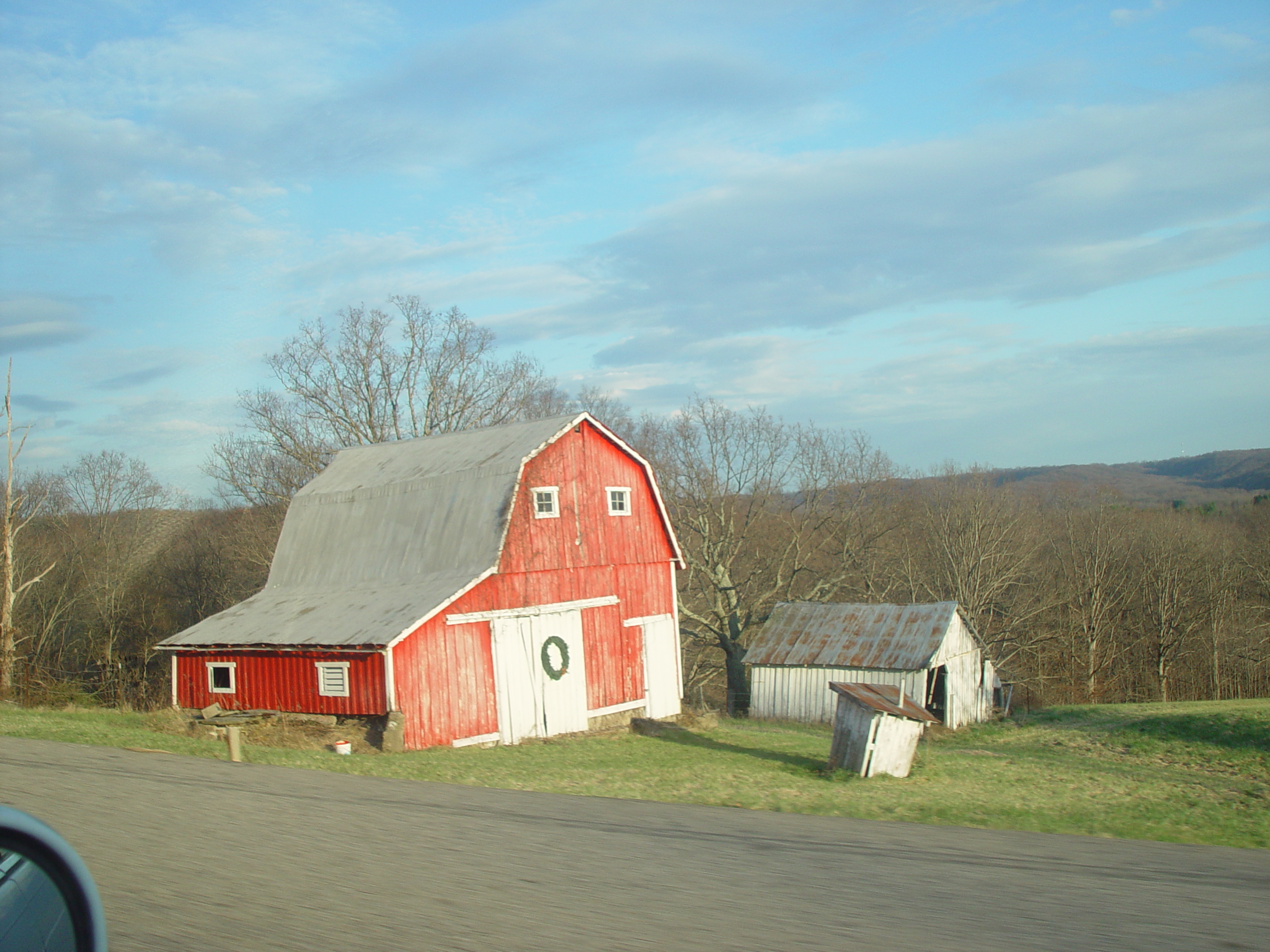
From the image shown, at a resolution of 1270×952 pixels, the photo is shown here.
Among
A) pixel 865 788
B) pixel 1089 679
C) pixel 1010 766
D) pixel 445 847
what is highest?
pixel 445 847

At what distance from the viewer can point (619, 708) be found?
2272 centimetres

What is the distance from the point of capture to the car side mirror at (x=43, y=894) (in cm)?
237

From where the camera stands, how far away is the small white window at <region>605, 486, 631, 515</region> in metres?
23.5

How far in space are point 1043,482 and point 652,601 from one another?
95173 mm

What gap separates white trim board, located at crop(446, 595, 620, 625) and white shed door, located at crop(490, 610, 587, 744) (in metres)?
0.10

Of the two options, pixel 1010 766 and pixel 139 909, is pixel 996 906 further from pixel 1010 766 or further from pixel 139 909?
pixel 1010 766

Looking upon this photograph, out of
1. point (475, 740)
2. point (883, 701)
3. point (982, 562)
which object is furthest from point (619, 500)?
point (982, 562)

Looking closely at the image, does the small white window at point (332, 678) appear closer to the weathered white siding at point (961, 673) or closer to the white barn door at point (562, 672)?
the white barn door at point (562, 672)

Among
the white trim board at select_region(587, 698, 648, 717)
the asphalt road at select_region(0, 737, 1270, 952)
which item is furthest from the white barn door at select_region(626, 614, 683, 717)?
the asphalt road at select_region(0, 737, 1270, 952)

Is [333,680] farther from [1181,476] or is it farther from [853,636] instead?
[1181,476]

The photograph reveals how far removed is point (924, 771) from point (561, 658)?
836cm

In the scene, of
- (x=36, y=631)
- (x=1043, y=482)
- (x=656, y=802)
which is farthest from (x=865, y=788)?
(x=1043, y=482)

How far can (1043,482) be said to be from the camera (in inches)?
4210

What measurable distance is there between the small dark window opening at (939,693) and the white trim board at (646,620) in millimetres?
9725
